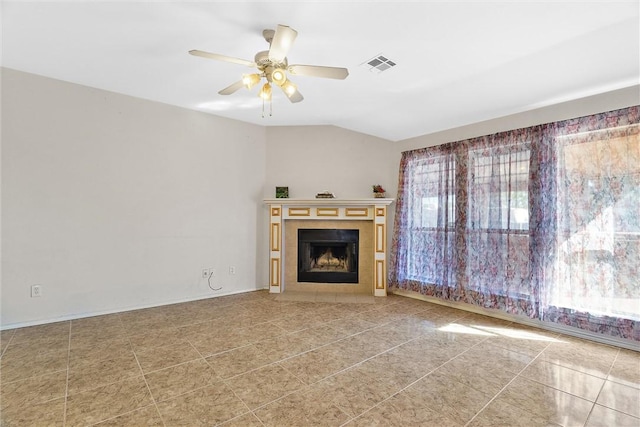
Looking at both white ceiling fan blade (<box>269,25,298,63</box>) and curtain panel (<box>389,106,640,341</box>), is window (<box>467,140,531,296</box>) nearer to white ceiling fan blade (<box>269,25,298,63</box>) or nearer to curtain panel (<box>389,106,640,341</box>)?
curtain panel (<box>389,106,640,341</box>)

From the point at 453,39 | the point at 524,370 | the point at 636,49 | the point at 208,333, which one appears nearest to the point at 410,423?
the point at 524,370

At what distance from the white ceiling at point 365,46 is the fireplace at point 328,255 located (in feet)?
6.90

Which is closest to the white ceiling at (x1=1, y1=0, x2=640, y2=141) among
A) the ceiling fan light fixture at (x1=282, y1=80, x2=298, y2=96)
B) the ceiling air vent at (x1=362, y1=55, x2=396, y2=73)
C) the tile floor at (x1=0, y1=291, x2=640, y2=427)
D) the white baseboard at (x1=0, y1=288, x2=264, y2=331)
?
the ceiling air vent at (x1=362, y1=55, x2=396, y2=73)

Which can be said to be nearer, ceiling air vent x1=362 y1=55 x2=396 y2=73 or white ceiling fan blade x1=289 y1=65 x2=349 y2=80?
white ceiling fan blade x1=289 y1=65 x2=349 y2=80

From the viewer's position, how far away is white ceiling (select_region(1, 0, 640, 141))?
2.02 metres

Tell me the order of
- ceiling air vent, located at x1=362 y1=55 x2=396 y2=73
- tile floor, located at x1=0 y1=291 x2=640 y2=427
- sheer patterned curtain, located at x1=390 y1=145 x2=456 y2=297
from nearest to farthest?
tile floor, located at x1=0 y1=291 x2=640 y2=427, ceiling air vent, located at x1=362 y1=55 x2=396 y2=73, sheer patterned curtain, located at x1=390 y1=145 x2=456 y2=297

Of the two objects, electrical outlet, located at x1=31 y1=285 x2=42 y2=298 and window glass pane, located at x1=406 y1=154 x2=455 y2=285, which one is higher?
window glass pane, located at x1=406 y1=154 x2=455 y2=285

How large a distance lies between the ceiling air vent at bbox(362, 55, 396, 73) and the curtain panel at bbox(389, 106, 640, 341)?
6.06ft

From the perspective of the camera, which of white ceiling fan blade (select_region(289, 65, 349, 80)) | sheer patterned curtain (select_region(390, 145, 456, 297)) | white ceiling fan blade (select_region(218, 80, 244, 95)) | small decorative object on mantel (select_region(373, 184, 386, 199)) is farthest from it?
small decorative object on mantel (select_region(373, 184, 386, 199))

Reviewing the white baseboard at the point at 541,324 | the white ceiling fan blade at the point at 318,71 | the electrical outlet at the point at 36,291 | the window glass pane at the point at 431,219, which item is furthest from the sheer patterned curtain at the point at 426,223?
the electrical outlet at the point at 36,291

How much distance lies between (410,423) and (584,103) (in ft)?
11.7

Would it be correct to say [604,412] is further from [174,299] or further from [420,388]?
[174,299]

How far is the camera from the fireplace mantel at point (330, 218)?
4430mm

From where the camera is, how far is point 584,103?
117 inches
